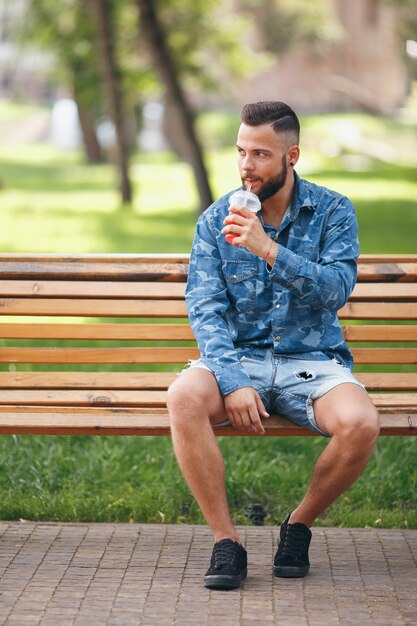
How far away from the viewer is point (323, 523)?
198 inches

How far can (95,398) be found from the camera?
4.72m

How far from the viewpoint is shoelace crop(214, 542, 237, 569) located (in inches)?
160

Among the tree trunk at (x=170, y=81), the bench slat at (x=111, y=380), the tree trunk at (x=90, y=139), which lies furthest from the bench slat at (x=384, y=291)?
the tree trunk at (x=90, y=139)

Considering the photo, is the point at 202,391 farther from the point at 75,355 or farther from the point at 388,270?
the point at 388,270

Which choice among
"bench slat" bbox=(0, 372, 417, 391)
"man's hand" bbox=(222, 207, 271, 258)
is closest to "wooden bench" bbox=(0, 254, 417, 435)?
"bench slat" bbox=(0, 372, 417, 391)

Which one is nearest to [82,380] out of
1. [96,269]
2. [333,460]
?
[96,269]

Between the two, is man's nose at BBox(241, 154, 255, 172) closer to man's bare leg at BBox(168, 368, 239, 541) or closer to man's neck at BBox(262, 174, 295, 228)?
man's neck at BBox(262, 174, 295, 228)

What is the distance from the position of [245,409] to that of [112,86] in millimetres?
18483

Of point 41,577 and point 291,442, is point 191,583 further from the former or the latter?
point 291,442

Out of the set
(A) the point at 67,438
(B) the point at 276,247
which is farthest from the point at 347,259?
(A) the point at 67,438

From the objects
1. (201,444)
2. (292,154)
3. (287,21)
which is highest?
(287,21)

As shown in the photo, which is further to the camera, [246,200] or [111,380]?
[111,380]

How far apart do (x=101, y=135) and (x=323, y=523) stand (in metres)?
43.9

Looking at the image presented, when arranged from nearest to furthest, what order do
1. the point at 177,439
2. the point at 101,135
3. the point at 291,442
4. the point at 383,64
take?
the point at 177,439
the point at 291,442
the point at 101,135
the point at 383,64
